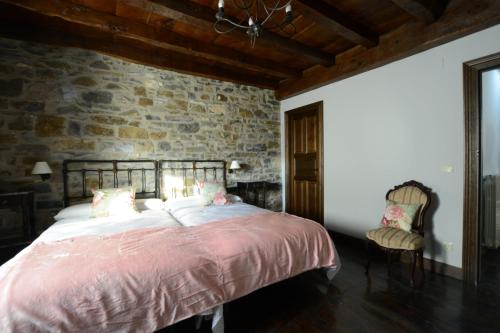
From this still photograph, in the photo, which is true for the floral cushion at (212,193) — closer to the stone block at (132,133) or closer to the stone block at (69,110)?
the stone block at (132,133)

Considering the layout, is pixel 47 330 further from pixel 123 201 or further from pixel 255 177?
pixel 255 177

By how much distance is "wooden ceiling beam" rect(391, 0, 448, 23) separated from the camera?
6.57ft

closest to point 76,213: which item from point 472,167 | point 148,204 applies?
point 148,204

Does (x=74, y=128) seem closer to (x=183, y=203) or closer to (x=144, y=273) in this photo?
(x=183, y=203)

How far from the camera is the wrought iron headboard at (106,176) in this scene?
2852mm

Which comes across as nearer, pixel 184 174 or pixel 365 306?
pixel 365 306

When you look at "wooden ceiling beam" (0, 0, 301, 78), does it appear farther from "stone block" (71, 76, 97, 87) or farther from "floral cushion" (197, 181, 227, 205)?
"floral cushion" (197, 181, 227, 205)

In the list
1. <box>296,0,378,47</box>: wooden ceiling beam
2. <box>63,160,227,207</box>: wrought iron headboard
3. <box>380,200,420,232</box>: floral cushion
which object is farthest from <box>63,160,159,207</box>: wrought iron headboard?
<box>380,200,420,232</box>: floral cushion

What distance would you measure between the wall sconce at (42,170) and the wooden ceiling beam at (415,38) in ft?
12.5

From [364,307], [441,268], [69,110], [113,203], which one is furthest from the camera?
[69,110]

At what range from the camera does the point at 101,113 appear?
3.00 m

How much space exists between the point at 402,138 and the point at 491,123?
143 cm

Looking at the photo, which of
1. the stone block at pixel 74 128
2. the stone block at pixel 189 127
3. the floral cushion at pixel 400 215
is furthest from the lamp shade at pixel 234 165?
the floral cushion at pixel 400 215

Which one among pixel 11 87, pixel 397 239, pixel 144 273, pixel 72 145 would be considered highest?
pixel 11 87
